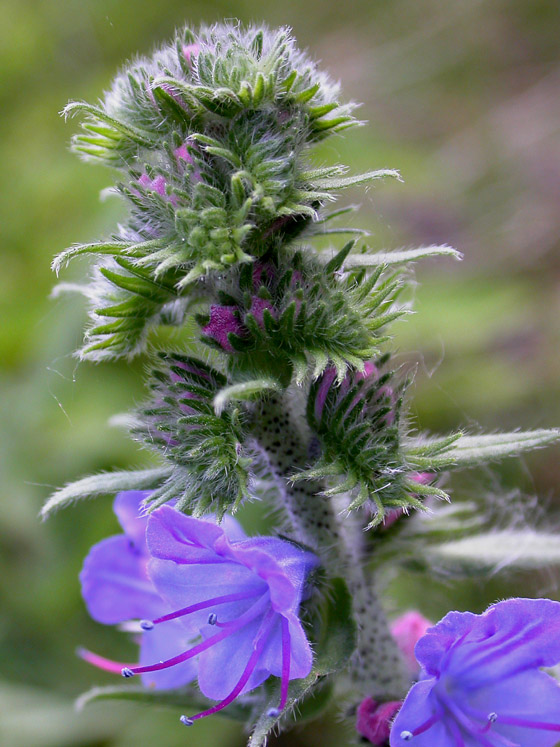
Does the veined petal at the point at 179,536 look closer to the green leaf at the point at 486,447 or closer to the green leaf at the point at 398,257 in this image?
the green leaf at the point at 486,447

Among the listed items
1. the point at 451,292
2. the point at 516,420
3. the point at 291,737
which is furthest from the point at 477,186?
the point at 291,737

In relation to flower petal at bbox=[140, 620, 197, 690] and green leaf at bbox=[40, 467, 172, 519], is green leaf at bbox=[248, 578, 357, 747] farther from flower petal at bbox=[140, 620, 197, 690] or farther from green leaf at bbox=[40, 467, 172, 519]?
green leaf at bbox=[40, 467, 172, 519]

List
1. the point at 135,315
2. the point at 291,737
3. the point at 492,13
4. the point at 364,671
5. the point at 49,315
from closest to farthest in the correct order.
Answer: the point at 135,315 < the point at 364,671 < the point at 291,737 < the point at 49,315 < the point at 492,13

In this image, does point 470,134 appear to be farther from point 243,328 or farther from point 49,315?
point 243,328

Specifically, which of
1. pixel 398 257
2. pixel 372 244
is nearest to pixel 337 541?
pixel 398 257

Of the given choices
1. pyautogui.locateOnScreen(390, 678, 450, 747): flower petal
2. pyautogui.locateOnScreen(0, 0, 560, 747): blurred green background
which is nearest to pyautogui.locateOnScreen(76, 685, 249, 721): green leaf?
pyautogui.locateOnScreen(390, 678, 450, 747): flower petal

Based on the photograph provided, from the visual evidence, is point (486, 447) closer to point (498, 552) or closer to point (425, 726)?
point (498, 552)
